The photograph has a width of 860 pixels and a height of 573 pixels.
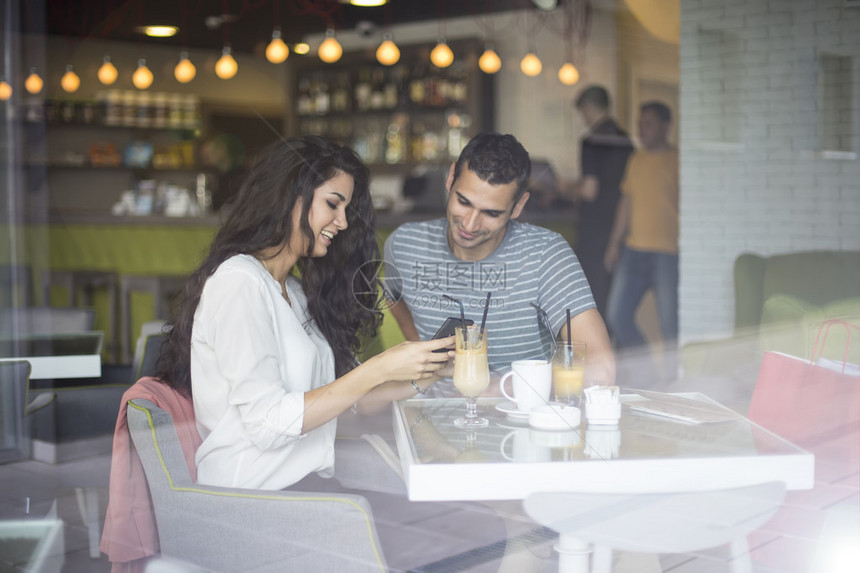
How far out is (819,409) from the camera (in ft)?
5.94

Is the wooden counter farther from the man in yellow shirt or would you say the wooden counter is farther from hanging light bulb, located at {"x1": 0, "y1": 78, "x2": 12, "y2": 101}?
the man in yellow shirt

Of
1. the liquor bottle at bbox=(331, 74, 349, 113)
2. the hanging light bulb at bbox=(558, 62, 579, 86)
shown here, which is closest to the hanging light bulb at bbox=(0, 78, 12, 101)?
the liquor bottle at bbox=(331, 74, 349, 113)

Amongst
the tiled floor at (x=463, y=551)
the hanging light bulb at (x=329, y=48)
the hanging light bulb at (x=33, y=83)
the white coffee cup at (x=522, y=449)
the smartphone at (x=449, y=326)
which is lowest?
the tiled floor at (x=463, y=551)

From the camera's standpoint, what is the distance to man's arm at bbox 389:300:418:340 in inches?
64.3

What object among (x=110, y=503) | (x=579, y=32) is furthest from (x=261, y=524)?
(x=579, y=32)

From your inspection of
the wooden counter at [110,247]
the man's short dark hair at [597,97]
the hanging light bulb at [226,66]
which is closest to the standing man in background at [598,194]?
the man's short dark hair at [597,97]

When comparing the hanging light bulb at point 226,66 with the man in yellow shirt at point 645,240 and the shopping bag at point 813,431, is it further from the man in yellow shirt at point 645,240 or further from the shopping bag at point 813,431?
the shopping bag at point 813,431

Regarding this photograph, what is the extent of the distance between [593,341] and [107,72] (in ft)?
6.39

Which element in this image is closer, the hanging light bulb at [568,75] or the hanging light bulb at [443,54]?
the hanging light bulb at [568,75]

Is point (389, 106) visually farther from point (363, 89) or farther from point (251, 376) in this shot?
point (251, 376)

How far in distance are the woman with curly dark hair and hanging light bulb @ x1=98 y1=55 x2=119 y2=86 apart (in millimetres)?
1400

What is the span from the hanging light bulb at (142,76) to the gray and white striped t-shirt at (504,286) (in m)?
1.97

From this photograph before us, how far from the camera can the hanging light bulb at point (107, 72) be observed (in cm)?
289

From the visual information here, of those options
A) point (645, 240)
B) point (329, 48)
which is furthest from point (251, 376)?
point (329, 48)
